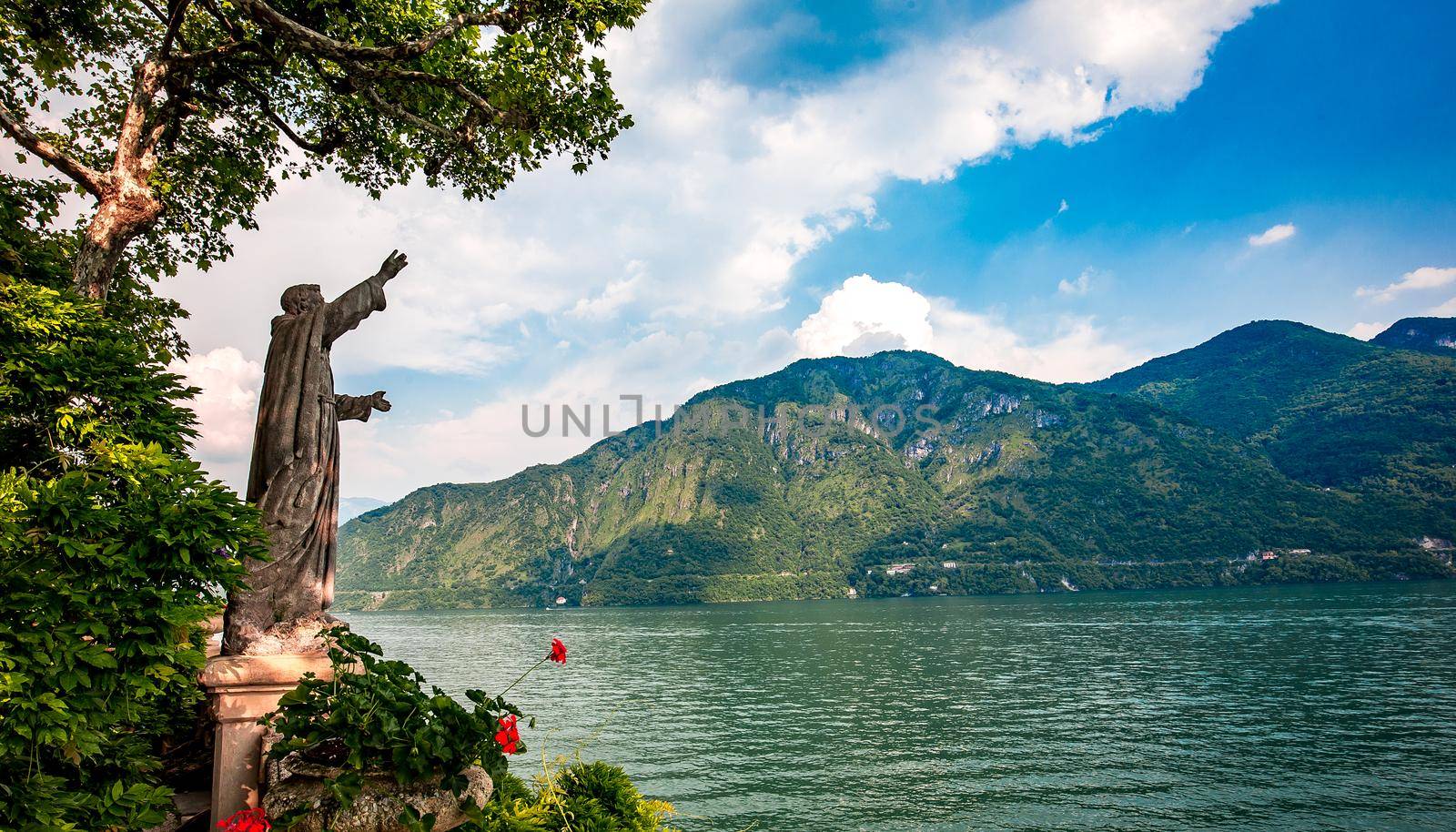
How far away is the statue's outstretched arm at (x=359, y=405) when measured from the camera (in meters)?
5.25

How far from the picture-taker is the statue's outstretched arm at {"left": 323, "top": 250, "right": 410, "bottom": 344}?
204 inches

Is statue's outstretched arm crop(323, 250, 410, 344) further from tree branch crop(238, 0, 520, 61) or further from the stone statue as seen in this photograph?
tree branch crop(238, 0, 520, 61)

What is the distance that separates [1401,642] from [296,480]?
6689 centimetres

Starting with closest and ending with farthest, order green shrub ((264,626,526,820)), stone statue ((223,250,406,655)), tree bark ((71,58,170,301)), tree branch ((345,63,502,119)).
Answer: green shrub ((264,626,526,820))
stone statue ((223,250,406,655))
tree bark ((71,58,170,301))
tree branch ((345,63,502,119))

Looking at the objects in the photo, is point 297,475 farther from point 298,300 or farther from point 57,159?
point 57,159

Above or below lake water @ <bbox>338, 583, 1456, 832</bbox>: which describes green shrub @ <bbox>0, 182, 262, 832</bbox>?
above

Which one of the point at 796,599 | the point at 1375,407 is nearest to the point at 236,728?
the point at 796,599

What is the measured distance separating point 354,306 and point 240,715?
281 centimetres

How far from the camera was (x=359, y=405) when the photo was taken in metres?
5.30

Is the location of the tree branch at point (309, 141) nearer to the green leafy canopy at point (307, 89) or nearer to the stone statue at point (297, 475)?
the green leafy canopy at point (307, 89)

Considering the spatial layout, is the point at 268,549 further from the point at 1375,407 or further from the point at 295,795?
the point at 1375,407

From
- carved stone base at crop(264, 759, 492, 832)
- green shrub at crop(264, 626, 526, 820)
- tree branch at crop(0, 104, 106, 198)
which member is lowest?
carved stone base at crop(264, 759, 492, 832)

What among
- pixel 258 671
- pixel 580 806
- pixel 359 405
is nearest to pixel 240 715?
pixel 258 671

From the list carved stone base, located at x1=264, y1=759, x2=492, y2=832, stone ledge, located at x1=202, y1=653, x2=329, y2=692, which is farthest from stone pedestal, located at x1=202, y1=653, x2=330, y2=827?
carved stone base, located at x1=264, y1=759, x2=492, y2=832
